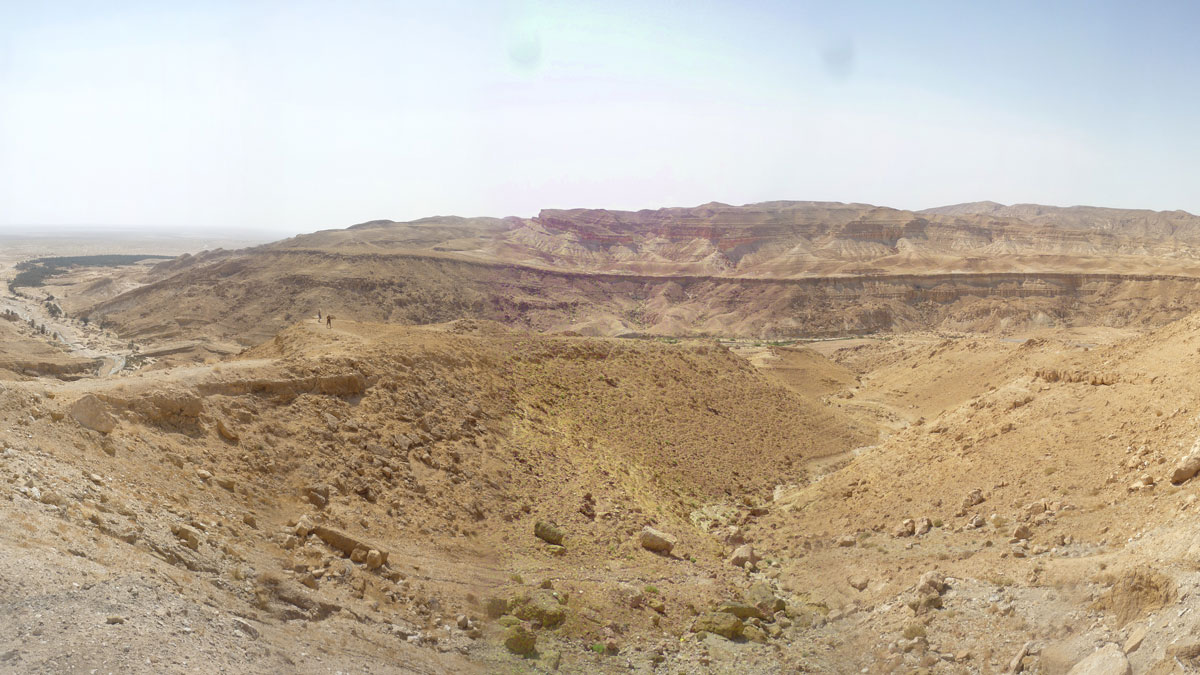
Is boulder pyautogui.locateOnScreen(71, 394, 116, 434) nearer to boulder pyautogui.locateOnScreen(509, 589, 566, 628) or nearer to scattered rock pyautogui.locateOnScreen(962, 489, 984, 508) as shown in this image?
boulder pyautogui.locateOnScreen(509, 589, 566, 628)

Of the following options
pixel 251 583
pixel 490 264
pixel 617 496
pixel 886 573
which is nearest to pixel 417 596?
pixel 251 583

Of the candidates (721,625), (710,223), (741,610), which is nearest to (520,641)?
(721,625)

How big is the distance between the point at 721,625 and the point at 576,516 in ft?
17.0

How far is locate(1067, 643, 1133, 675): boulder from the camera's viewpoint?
9070 mm

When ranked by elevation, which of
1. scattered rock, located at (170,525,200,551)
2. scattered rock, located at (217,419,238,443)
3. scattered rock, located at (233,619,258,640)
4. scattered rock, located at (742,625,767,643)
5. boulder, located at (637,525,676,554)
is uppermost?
scattered rock, located at (217,419,238,443)

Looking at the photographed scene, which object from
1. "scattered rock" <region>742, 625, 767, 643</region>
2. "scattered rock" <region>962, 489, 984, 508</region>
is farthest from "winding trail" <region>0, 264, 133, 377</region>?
"scattered rock" <region>962, 489, 984, 508</region>

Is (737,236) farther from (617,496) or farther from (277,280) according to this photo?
(617,496)

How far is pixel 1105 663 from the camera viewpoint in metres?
9.36

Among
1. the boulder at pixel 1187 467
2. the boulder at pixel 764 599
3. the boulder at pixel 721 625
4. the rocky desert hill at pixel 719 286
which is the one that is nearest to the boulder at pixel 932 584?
the boulder at pixel 764 599

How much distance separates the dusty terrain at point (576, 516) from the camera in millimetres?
9461

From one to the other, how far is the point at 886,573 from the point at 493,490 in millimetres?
9315

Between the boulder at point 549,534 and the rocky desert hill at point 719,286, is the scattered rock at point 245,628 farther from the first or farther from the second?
the rocky desert hill at point 719,286

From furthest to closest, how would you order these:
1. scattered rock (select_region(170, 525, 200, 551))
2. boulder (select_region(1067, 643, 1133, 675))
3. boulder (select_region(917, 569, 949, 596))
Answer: boulder (select_region(917, 569, 949, 596)) → scattered rock (select_region(170, 525, 200, 551)) → boulder (select_region(1067, 643, 1133, 675))

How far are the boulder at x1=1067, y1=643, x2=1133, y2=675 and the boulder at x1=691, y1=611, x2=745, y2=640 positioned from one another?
5657 millimetres
